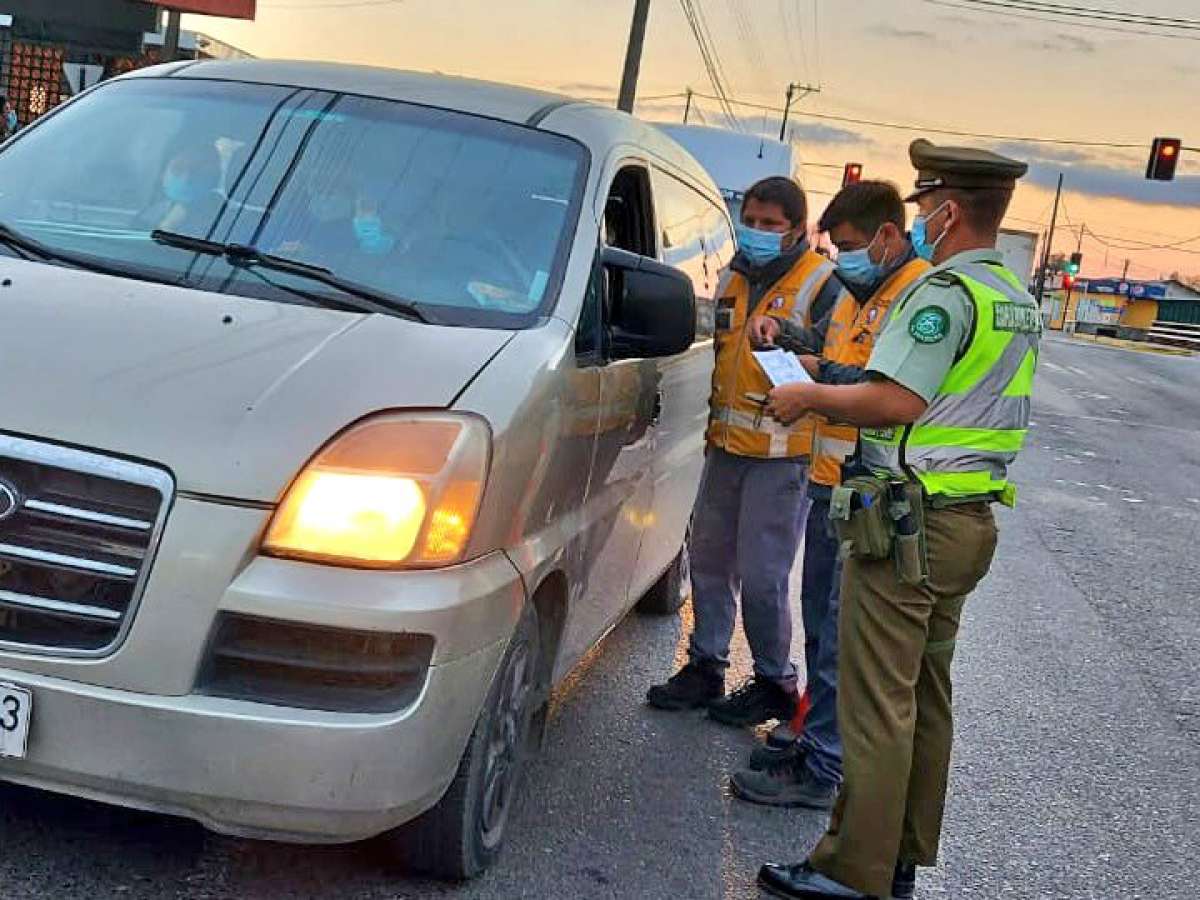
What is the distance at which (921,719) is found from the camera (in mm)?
3730

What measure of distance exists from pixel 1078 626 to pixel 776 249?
3.27 m

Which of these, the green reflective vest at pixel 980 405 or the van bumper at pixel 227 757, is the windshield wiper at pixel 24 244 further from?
the green reflective vest at pixel 980 405

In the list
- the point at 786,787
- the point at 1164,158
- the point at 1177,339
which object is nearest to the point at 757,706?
the point at 786,787

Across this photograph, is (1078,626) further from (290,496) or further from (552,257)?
(290,496)

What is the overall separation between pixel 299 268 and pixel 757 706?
2.51 metres

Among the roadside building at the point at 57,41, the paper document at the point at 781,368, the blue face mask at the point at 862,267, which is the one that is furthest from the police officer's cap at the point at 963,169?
the roadside building at the point at 57,41

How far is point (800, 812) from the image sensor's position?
4359 mm

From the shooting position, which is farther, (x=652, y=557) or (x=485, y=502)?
(x=652, y=557)

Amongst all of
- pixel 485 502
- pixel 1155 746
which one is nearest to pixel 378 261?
pixel 485 502

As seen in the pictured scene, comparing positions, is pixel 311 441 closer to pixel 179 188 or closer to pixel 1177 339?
pixel 179 188

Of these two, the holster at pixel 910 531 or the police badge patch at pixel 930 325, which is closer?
the police badge patch at pixel 930 325

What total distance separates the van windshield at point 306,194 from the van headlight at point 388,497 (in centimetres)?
53

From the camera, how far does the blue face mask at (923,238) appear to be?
349 cm

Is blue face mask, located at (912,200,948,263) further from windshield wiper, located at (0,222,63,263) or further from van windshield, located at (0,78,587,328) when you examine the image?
windshield wiper, located at (0,222,63,263)
